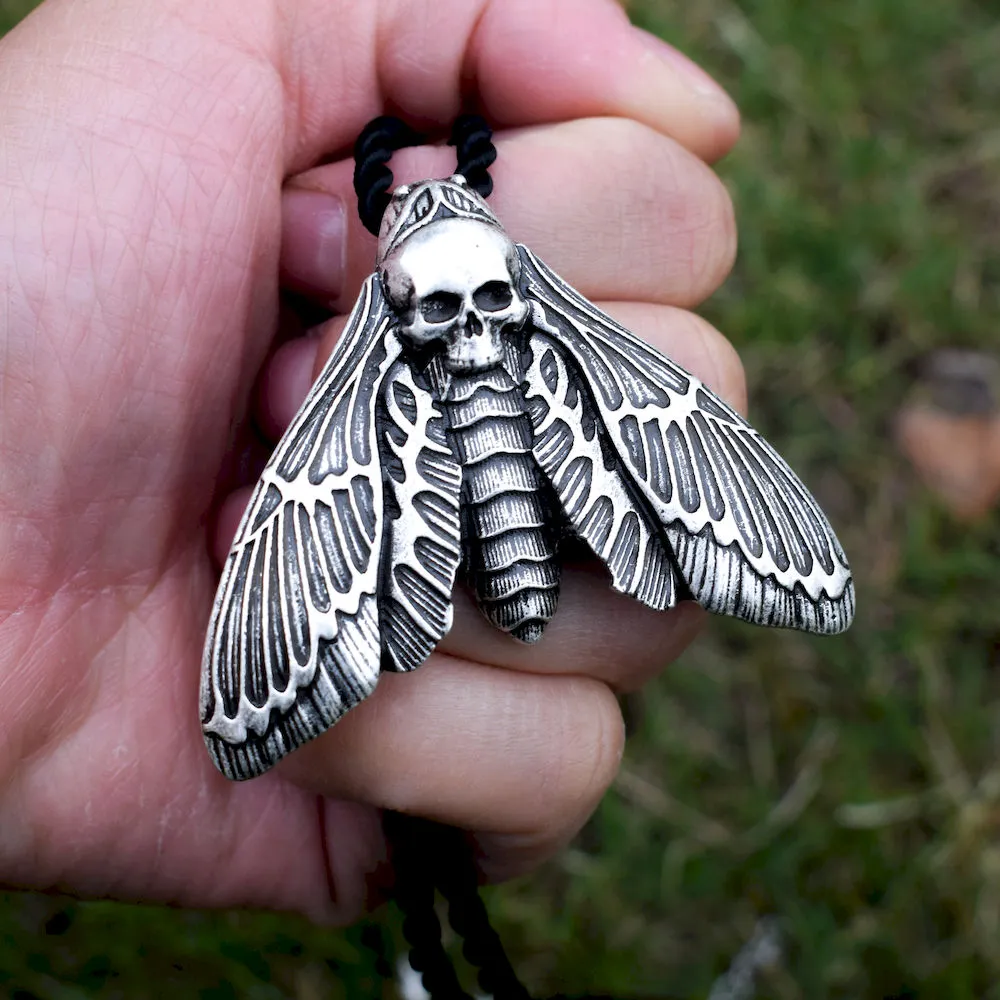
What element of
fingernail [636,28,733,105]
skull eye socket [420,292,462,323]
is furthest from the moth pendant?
fingernail [636,28,733,105]

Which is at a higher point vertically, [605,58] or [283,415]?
[605,58]

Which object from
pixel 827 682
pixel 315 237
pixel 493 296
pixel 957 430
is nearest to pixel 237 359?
pixel 315 237

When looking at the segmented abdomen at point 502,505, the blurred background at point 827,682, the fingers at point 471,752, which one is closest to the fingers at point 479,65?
the segmented abdomen at point 502,505

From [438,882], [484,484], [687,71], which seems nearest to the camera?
[484,484]

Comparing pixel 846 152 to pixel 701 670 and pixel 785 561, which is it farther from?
pixel 785 561

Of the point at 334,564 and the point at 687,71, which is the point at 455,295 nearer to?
the point at 334,564

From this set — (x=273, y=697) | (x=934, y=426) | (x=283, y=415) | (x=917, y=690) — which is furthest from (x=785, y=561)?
(x=934, y=426)
